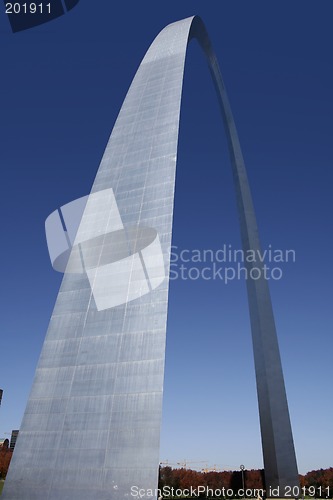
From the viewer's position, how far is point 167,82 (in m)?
20.6

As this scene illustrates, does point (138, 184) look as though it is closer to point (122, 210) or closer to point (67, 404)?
point (122, 210)

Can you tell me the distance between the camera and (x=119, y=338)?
1263 cm

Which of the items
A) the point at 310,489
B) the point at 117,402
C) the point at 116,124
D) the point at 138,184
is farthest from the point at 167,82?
the point at 310,489

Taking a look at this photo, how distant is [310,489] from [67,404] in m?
43.1

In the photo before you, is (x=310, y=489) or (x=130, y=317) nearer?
(x=130, y=317)

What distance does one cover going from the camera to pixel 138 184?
653 inches

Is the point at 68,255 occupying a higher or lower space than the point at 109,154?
lower

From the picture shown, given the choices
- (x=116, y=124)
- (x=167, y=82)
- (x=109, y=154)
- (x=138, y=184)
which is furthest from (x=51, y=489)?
(x=167, y=82)

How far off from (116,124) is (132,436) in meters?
15.1

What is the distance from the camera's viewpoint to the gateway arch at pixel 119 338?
10.8 m

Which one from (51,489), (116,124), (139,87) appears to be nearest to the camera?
(51,489)

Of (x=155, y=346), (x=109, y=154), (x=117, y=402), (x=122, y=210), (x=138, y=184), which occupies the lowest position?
(x=117, y=402)

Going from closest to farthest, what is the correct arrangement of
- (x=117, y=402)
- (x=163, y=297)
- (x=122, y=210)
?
(x=117, y=402) < (x=163, y=297) < (x=122, y=210)

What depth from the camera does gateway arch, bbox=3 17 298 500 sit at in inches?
425
